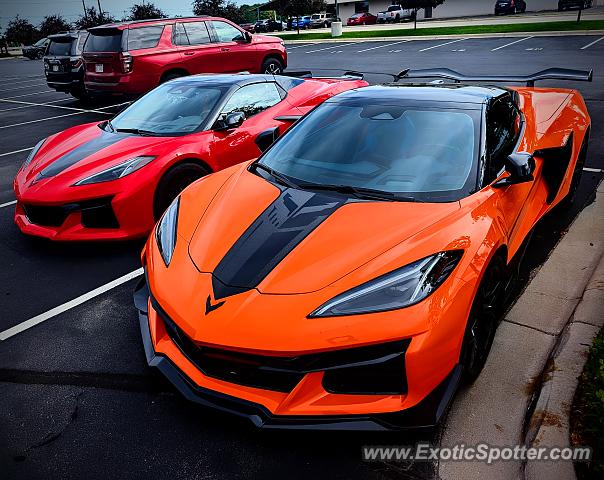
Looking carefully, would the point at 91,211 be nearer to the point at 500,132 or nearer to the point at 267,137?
the point at 267,137

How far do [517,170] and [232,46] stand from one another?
33.8 ft

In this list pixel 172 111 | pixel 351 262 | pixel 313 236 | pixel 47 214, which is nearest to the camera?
pixel 351 262

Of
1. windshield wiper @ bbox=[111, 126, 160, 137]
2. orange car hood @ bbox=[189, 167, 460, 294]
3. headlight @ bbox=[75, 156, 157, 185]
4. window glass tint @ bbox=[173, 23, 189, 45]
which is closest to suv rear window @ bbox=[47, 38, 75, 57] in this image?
window glass tint @ bbox=[173, 23, 189, 45]

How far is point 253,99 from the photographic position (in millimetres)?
5707

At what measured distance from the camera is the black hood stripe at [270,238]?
247 centimetres

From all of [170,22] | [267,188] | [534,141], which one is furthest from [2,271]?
[170,22]

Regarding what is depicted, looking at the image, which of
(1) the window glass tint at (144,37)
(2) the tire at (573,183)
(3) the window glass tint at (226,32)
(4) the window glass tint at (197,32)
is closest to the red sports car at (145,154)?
(2) the tire at (573,183)

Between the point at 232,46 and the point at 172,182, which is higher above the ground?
the point at 232,46

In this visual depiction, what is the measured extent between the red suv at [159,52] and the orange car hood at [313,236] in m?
8.51

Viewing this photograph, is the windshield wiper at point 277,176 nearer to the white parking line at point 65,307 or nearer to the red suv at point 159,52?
the white parking line at point 65,307

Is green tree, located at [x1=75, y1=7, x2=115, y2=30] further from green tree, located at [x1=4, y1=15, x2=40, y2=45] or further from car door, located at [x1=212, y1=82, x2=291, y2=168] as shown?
car door, located at [x1=212, y1=82, x2=291, y2=168]

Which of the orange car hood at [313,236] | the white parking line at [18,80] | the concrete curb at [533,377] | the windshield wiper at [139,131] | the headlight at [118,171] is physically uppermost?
the windshield wiper at [139,131]

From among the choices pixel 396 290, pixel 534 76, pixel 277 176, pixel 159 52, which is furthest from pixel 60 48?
pixel 396 290

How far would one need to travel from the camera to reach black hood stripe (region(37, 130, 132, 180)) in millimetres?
4742
